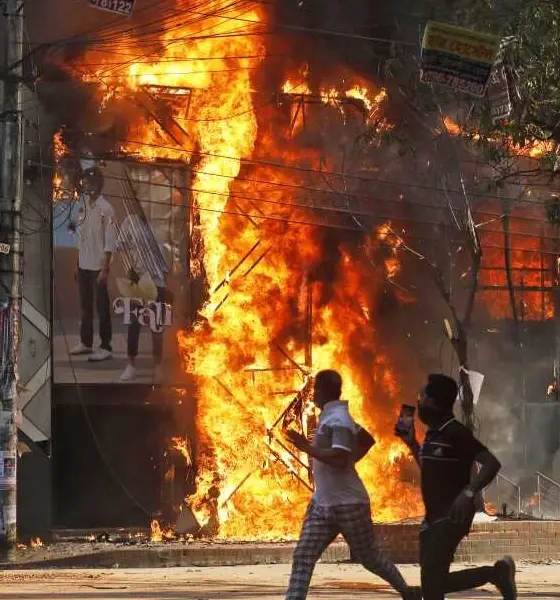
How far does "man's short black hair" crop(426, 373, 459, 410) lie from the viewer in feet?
27.6

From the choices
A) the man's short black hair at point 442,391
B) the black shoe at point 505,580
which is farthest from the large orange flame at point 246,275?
the man's short black hair at point 442,391

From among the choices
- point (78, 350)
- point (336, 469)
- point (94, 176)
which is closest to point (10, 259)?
point (78, 350)

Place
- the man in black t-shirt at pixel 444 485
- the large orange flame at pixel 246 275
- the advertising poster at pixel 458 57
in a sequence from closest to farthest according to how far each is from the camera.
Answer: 1. the man in black t-shirt at pixel 444 485
2. the advertising poster at pixel 458 57
3. the large orange flame at pixel 246 275

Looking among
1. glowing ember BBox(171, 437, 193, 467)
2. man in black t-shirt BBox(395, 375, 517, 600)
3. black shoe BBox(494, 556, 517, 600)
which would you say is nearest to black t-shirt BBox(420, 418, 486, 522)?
man in black t-shirt BBox(395, 375, 517, 600)

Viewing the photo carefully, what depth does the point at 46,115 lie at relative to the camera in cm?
2094

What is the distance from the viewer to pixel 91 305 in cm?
2097

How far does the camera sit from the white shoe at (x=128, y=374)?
2125 cm

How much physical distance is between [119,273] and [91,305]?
65 centimetres

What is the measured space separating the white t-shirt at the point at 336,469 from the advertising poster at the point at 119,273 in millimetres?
12389

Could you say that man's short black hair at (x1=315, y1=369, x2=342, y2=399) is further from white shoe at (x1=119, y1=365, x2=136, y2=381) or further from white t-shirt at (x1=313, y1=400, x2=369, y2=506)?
white shoe at (x1=119, y1=365, x2=136, y2=381)

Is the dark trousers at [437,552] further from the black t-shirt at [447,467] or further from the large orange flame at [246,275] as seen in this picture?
the large orange flame at [246,275]

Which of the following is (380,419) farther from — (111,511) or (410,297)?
(111,511)

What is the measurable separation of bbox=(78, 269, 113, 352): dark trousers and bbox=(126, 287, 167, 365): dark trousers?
349mm

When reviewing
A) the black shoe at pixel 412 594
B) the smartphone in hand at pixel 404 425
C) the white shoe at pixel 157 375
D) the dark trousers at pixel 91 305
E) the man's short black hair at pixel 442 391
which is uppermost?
the dark trousers at pixel 91 305
